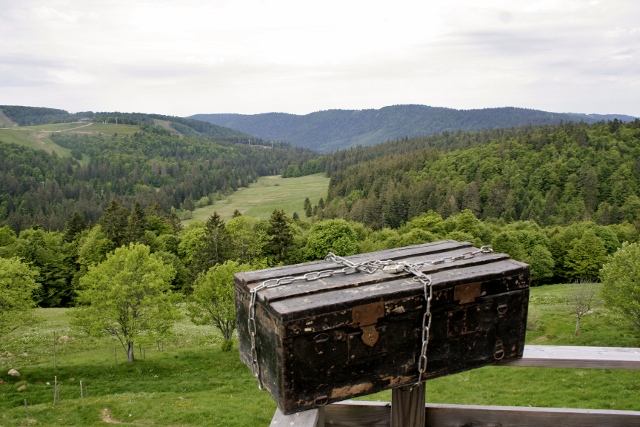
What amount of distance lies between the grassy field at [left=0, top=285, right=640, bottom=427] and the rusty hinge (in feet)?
51.2

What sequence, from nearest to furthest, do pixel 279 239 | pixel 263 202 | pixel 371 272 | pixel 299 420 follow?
pixel 299 420 < pixel 371 272 < pixel 279 239 < pixel 263 202

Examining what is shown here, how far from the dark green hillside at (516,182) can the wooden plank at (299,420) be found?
94965mm

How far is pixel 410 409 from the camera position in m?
3.36

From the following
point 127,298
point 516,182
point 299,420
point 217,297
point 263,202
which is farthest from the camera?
point 263,202

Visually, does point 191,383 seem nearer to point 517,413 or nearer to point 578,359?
point 517,413

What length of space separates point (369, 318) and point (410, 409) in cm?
98

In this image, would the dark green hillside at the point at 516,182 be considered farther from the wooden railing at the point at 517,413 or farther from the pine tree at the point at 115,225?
the wooden railing at the point at 517,413

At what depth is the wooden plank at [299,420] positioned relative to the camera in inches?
119

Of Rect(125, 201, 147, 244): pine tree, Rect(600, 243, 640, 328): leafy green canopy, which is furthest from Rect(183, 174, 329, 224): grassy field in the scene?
Rect(600, 243, 640, 328): leafy green canopy

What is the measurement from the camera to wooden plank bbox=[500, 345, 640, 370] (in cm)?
353

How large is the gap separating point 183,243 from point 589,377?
2212 inches

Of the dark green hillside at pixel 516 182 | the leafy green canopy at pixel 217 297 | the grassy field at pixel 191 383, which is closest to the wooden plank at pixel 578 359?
the grassy field at pixel 191 383

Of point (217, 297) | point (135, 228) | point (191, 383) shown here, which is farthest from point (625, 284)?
point (135, 228)

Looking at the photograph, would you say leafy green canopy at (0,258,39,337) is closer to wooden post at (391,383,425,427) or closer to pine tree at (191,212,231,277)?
pine tree at (191,212,231,277)
